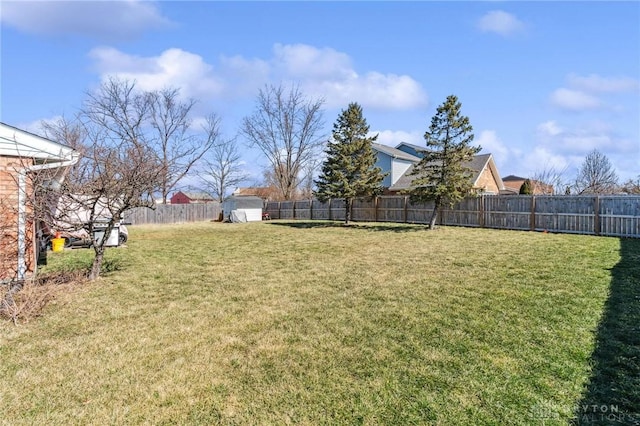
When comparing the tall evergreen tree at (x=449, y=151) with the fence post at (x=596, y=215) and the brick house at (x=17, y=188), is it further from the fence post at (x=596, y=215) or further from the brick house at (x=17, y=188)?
the brick house at (x=17, y=188)

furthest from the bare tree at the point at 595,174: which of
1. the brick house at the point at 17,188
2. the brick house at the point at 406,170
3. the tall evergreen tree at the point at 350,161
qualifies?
the brick house at the point at 17,188

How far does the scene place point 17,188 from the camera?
6.43 metres

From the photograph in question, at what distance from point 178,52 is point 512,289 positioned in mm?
17874

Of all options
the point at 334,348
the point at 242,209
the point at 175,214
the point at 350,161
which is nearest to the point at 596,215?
the point at 350,161

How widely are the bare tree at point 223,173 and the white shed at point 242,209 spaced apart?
12.8 meters

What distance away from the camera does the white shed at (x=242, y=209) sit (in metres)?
26.6

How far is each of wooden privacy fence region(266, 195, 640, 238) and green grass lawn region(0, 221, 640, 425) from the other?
19.1 feet

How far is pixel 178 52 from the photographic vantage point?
57.0ft

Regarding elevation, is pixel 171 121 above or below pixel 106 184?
above

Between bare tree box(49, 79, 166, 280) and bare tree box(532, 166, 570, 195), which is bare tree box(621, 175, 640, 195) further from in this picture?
bare tree box(49, 79, 166, 280)

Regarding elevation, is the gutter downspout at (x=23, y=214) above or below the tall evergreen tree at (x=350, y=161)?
below

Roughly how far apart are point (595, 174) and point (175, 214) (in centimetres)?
3420

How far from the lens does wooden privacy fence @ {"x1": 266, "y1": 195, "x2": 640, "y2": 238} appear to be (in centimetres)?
1218

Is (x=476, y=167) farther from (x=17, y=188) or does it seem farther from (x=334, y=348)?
(x=17, y=188)
